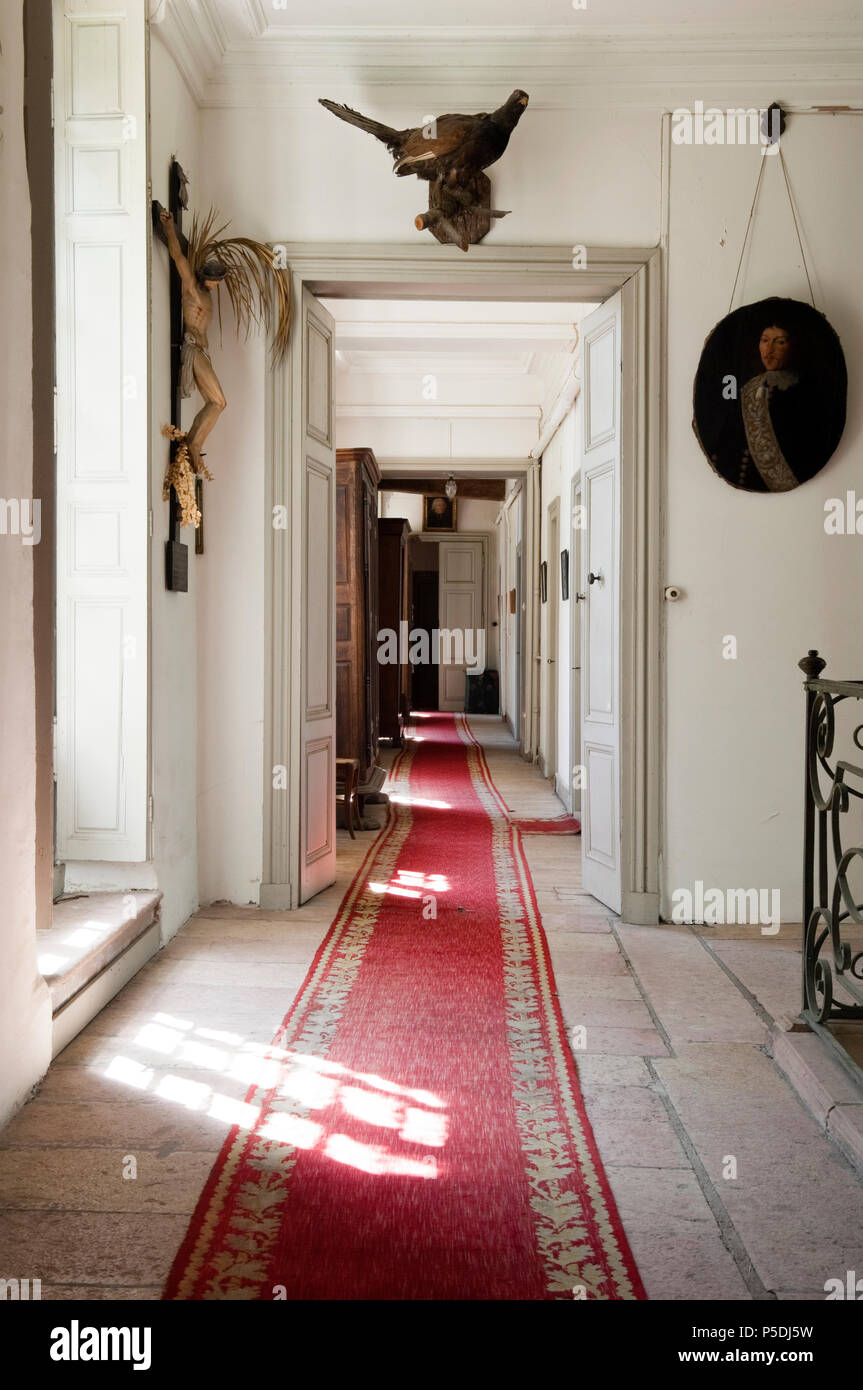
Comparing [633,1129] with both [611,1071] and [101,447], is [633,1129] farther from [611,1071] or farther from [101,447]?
[101,447]

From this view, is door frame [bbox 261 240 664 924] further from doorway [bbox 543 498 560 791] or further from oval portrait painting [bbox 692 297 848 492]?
doorway [bbox 543 498 560 791]

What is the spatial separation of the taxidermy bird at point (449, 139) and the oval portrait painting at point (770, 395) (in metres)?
1.23

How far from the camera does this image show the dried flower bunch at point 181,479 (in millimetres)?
Result: 4277

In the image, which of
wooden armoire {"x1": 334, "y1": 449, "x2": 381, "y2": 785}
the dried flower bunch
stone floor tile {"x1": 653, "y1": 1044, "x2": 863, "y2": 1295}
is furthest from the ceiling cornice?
stone floor tile {"x1": 653, "y1": 1044, "x2": 863, "y2": 1295}

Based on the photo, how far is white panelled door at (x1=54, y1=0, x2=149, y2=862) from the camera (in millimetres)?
3957

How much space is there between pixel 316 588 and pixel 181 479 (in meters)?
1.00

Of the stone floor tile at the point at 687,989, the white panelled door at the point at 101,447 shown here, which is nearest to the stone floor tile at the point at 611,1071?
the stone floor tile at the point at 687,989

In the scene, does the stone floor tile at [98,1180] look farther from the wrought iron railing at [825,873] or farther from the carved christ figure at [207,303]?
the carved christ figure at [207,303]

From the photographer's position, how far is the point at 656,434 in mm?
4738

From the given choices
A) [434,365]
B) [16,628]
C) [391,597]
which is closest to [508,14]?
[16,628]

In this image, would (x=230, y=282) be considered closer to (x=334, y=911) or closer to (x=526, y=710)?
(x=334, y=911)

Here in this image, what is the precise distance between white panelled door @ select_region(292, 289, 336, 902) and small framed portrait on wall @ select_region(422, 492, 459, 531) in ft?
36.5

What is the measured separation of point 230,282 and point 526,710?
7.20 meters

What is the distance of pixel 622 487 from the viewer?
479 cm
